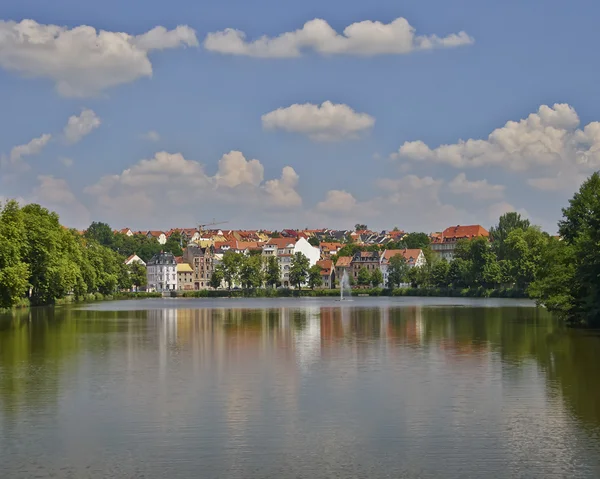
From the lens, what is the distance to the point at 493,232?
16488 cm

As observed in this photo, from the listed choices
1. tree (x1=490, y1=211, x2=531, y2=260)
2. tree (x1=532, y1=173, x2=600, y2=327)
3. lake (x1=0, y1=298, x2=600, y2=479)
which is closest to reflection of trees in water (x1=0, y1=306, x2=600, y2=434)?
lake (x1=0, y1=298, x2=600, y2=479)

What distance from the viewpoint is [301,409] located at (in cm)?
2711

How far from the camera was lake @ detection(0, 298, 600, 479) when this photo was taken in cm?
2002

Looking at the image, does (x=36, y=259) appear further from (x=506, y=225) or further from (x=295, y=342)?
(x=506, y=225)

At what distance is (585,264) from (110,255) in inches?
4466

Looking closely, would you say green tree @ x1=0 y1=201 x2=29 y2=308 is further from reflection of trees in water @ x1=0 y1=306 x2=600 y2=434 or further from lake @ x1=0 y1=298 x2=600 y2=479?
lake @ x1=0 y1=298 x2=600 y2=479

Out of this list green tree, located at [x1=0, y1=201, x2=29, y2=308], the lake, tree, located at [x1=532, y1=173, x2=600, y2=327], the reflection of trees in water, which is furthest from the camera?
green tree, located at [x1=0, y1=201, x2=29, y2=308]

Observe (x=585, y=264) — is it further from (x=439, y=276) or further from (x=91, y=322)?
(x=439, y=276)

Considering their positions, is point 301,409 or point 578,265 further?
point 578,265

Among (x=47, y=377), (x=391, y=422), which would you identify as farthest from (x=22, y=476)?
(x=47, y=377)

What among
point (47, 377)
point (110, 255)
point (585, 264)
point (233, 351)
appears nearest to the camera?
point (47, 377)

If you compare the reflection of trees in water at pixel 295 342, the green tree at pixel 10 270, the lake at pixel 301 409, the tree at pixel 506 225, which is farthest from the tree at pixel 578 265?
the tree at pixel 506 225

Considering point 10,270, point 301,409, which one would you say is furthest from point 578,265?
point 10,270

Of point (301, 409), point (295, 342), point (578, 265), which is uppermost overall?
point (578, 265)
